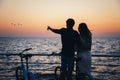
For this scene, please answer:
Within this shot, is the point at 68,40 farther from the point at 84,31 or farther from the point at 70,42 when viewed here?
the point at 84,31

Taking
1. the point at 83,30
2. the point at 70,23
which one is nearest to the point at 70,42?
the point at 70,23

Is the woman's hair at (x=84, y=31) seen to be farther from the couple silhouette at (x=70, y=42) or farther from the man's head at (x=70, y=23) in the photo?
the man's head at (x=70, y=23)

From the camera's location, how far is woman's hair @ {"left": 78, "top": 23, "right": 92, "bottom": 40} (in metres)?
6.06

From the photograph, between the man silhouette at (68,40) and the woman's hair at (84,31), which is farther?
the woman's hair at (84,31)

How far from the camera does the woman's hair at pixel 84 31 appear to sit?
6.06 metres

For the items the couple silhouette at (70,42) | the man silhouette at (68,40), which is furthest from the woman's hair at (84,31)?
the man silhouette at (68,40)

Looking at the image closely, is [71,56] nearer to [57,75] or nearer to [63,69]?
[63,69]

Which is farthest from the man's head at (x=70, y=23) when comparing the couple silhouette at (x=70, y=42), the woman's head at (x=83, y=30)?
the woman's head at (x=83, y=30)

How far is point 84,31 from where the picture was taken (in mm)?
6109

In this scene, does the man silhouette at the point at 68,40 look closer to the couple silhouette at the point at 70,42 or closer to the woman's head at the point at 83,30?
the couple silhouette at the point at 70,42

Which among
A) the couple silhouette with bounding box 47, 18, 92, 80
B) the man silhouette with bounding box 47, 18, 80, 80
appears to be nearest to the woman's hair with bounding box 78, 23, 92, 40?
the couple silhouette with bounding box 47, 18, 92, 80

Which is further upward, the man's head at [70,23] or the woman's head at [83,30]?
the man's head at [70,23]

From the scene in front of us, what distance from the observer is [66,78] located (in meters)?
5.89

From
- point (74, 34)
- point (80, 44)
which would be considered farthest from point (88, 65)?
point (74, 34)
